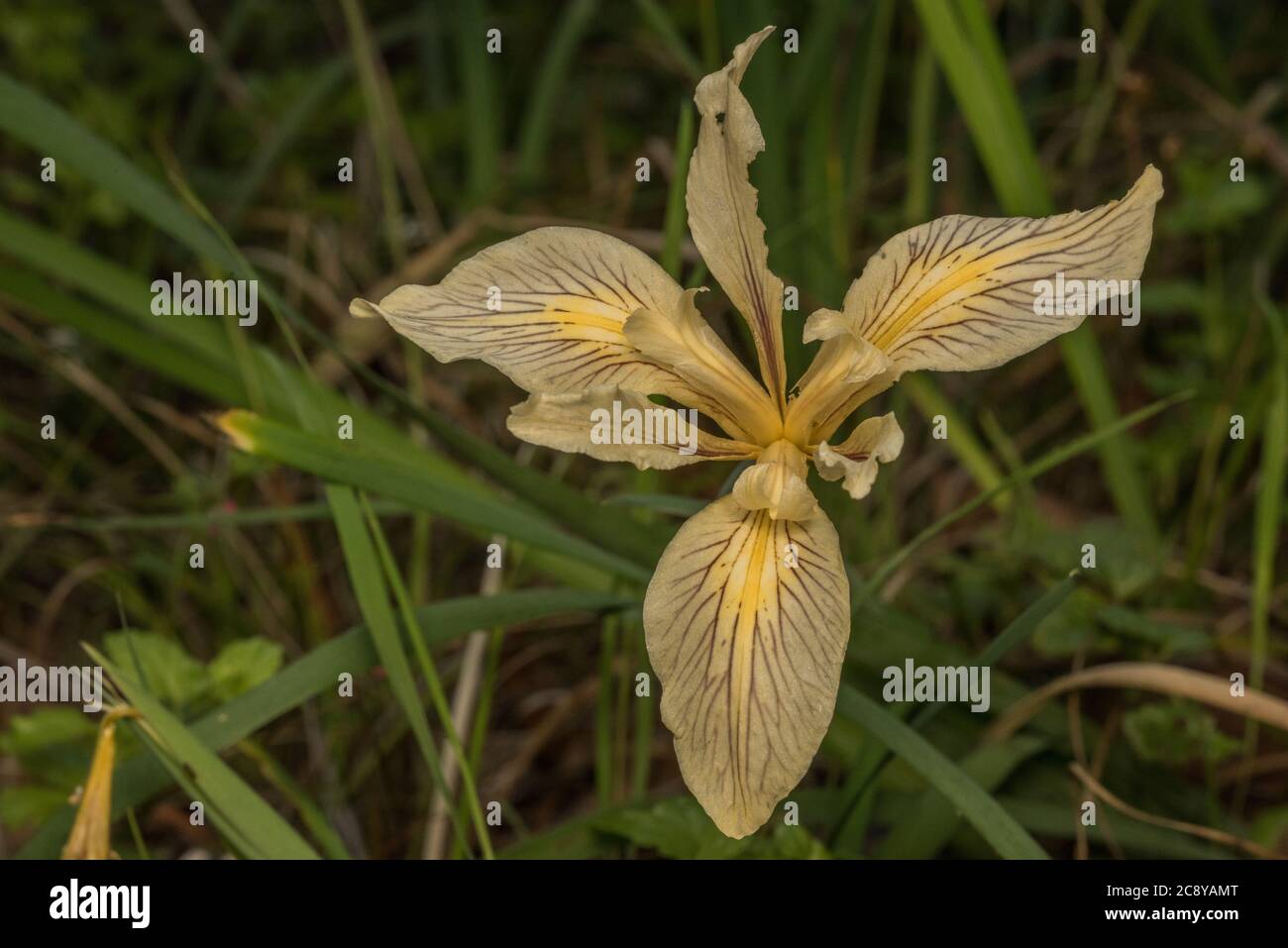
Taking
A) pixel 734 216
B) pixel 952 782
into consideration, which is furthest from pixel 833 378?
pixel 952 782

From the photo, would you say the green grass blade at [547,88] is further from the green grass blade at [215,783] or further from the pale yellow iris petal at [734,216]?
the green grass blade at [215,783]

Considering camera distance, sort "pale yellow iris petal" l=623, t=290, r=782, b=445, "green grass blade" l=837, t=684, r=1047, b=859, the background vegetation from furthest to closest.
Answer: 1. the background vegetation
2. "green grass blade" l=837, t=684, r=1047, b=859
3. "pale yellow iris petal" l=623, t=290, r=782, b=445

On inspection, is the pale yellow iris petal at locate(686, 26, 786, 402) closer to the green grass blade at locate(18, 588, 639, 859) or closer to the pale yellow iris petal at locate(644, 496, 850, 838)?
the pale yellow iris petal at locate(644, 496, 850, 838)

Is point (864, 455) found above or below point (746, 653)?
above

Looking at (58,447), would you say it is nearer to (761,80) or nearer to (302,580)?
(302,580)

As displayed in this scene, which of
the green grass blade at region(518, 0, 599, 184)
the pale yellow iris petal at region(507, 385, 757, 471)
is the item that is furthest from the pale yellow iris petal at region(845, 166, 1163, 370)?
the green grass blade at region(518, 0, 599, 184)

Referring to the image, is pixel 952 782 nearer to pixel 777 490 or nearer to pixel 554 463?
pixel 777 490
